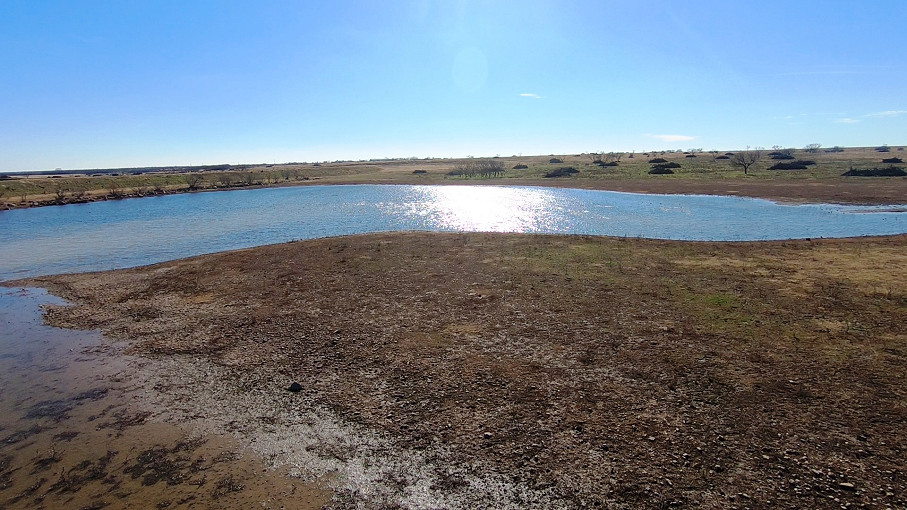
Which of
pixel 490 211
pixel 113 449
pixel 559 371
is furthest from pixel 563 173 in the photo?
pixel 113 449

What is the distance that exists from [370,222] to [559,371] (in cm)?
3639

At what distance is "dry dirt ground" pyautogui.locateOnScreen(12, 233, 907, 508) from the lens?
8102 mm

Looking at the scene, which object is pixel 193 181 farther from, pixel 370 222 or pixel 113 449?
pixel 113 449

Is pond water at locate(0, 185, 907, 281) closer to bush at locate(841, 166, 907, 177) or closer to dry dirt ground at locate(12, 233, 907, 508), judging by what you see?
dry dirt ground at locate(12, 233, 907, 508)

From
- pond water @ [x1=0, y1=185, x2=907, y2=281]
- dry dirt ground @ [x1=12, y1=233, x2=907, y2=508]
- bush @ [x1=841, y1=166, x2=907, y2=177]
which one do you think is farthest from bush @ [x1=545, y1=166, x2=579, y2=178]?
dry dirt ground @ [x1=12, y1=233, x2=907, y2=508]

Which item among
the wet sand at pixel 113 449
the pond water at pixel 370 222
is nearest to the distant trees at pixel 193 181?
the pond water at pixel 370 222

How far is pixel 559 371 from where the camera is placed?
39.2ft

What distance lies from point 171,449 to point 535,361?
8881 mm

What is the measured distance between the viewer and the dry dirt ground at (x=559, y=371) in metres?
8.10

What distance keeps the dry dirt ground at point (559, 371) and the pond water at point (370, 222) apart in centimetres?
994

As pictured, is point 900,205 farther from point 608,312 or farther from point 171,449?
point 171,449

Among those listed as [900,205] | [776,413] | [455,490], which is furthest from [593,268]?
[900,205]

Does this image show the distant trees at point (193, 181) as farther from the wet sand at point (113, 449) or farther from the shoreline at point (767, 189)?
the wet sand at point (113, 449)

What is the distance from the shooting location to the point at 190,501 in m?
7.81
